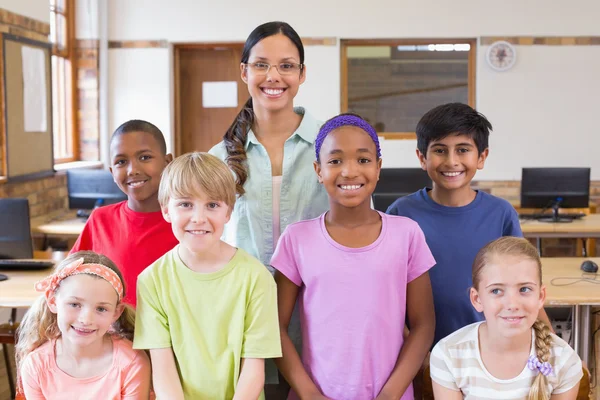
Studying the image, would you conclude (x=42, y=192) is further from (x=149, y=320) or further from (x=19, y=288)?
(x=149, y=320)

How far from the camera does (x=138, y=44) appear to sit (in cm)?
665

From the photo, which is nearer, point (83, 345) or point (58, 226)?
A: point (83, 345)

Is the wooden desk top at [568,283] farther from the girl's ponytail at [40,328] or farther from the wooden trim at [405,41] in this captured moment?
the wooden trim at [405,41]

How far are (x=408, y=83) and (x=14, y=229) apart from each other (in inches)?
172

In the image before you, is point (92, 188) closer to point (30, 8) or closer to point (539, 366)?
point (30, 8)

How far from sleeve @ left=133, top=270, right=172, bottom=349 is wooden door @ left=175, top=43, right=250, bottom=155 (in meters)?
5.20

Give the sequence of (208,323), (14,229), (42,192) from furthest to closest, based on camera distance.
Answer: (42,192)
(14,229)
(208,323)

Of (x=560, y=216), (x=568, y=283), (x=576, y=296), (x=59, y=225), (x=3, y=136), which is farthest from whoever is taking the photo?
(x=560, y=216)

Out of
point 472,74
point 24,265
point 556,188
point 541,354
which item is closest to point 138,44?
point 472,74

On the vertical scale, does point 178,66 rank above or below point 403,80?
above

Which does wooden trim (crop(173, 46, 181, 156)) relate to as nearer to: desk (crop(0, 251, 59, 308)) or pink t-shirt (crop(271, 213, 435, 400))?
desk (crop(0, 251, 59, 308))

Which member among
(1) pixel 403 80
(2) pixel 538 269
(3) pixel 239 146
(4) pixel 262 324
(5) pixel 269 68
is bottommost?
(4) pixel 262 324

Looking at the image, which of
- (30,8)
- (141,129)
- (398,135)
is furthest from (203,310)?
(398,135)

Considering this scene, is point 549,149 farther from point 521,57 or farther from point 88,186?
point 88,186
